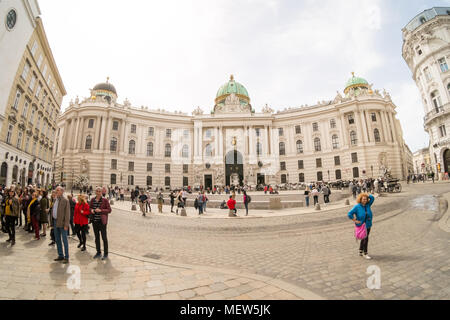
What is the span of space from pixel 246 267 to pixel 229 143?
41.4 meters

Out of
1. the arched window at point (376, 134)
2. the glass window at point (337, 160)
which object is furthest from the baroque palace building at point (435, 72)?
the glass window at point (337, 160)

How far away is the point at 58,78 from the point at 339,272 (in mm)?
42991

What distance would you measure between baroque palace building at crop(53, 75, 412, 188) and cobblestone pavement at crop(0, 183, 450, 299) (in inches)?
1299

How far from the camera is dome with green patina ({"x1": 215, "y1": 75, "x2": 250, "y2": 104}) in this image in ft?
169

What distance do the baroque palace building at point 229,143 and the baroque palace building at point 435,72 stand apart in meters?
9.78

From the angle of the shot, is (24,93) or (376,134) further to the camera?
(376,134)

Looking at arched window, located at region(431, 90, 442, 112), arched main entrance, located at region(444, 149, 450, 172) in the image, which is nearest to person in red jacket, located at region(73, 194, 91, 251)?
arched main entrance, located at region(444, 149, 450, 172)

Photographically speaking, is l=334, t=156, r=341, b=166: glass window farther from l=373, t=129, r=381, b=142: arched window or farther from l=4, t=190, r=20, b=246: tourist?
l=4, t=190, r=20, b=246: tourist

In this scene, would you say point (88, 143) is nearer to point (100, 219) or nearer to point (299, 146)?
point (100, 219)

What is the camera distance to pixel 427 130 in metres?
29.7

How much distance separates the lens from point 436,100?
1095 inches

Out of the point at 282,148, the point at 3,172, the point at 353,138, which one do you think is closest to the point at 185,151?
the point at 282,148
